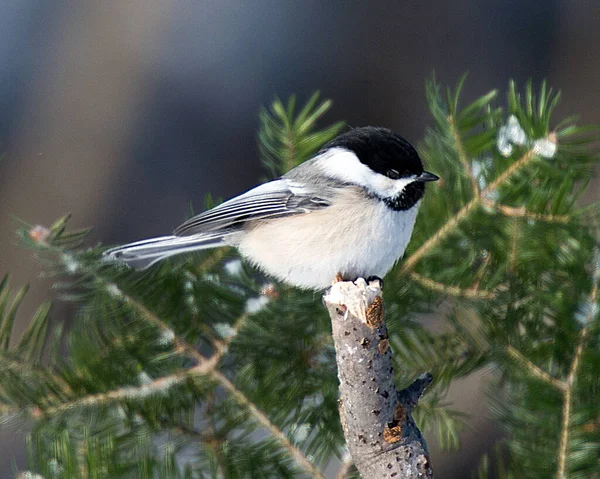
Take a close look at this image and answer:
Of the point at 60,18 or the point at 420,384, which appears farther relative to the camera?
the point at 60,18

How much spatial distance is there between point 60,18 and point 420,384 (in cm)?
194

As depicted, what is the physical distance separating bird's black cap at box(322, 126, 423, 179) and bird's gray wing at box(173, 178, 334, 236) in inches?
2.9

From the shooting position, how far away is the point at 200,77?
8.11 ft

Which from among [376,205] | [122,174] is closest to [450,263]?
[376,205]

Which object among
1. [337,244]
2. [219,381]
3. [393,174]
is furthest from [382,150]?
[219,381]

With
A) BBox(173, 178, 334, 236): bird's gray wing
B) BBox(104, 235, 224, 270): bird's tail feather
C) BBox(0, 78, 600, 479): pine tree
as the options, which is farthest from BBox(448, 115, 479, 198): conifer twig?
BBox(104, 235, 224, 270): bird's tail feather

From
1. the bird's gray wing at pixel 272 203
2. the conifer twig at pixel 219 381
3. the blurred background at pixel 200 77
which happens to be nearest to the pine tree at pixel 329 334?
the conifer twig at pixel 219 381

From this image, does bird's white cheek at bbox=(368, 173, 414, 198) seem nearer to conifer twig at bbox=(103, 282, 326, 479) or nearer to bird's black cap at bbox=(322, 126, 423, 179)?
bird's black cap at bbox=(322, 126, 423, 179)

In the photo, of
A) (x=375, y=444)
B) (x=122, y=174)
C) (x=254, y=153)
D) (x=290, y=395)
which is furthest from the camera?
(x=254, y=153)

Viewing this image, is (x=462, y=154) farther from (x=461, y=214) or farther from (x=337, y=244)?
(x=337, y=244)

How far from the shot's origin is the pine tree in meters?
0.89

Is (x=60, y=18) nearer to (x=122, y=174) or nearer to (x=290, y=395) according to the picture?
(x=122, y=174)

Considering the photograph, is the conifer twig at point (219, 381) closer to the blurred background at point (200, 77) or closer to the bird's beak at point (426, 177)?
the bird's beak at point (426, 177)

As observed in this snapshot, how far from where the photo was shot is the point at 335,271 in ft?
3.40
